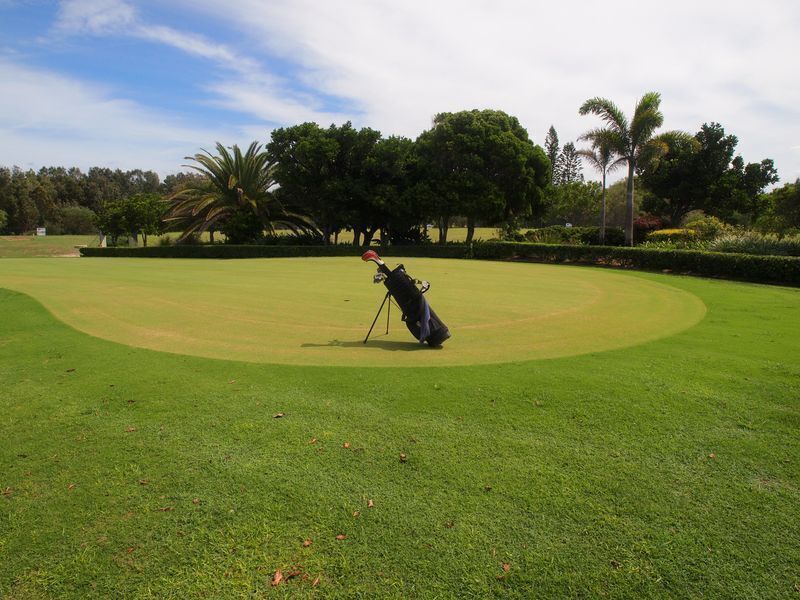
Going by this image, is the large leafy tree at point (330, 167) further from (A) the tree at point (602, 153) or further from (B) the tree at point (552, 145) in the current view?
(B) the tree at point (552, 145)

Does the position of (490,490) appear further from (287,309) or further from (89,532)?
(287,309)

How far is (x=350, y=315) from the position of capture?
1184cm

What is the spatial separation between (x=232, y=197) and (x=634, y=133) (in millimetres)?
33297

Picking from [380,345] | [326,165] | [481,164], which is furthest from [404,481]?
[326,165]

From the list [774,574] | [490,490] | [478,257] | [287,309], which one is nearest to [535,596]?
[490,490]

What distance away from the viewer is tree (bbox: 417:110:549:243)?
36.9 metres

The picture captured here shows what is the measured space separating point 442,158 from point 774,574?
37386 millimetres

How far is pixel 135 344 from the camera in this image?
9.12m

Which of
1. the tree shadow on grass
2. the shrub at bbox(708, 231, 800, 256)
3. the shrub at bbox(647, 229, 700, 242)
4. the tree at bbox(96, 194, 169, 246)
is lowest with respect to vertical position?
the tree shadow on grass

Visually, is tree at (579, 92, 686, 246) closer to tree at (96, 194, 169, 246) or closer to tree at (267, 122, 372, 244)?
tree at (267, 122, 372, 244)

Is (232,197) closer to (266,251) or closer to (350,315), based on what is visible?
(266,251)

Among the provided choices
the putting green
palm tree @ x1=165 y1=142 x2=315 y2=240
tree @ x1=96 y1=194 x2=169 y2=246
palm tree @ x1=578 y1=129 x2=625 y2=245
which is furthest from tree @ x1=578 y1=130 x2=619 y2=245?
tree @ x1=96 y1=194 x2=169 y2=246

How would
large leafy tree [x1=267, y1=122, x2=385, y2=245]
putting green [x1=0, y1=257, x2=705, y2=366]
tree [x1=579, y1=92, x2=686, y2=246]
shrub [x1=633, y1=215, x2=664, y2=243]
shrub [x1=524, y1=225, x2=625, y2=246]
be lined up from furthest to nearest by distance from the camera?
shrub [x1=633, y1=215, x2=664, y2=243] < large leafy tree [x1=267, y1=122, x2=385, y2=245] < shrub [x1=524, y1=225, x2=625, y2=246] < tree [x1=579, y1=92, x2=686, y2=246] < putting green [x1=0, y1=257, x2=705, y2=366]

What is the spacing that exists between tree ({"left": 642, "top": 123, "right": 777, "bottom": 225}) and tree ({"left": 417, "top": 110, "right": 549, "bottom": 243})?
18288mm
